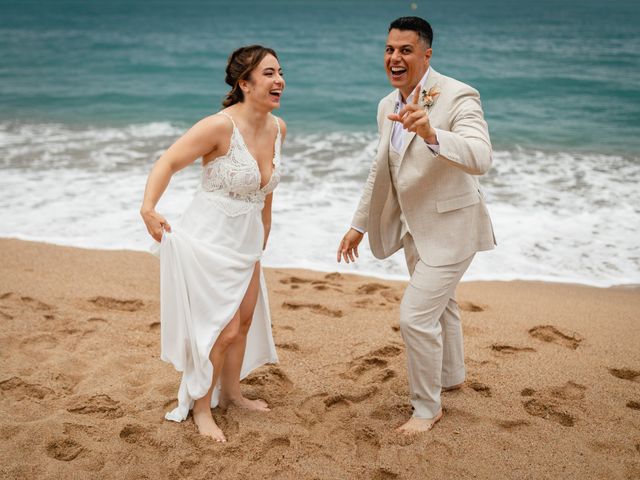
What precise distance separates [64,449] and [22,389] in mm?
772

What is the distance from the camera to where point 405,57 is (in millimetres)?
3510

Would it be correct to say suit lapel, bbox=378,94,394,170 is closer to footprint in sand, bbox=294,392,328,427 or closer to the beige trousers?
the beige trousers

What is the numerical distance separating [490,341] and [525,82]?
59.0 feet

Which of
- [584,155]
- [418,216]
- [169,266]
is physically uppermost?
[418,216]

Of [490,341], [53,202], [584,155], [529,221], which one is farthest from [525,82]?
[490,341]

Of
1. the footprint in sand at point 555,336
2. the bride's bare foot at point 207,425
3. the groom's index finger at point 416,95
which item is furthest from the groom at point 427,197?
the footprint in sand at point 555,336

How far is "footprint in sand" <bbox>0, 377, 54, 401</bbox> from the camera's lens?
3.98m

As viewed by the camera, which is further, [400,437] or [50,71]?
[50,71]

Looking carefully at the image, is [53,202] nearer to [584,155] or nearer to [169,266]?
[169,266]

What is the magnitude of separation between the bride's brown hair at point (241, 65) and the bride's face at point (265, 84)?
3 cm

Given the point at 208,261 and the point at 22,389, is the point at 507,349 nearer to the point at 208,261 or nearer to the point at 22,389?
the point at 208,261

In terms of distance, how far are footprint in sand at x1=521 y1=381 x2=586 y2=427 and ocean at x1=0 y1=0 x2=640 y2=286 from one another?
96.3 inches

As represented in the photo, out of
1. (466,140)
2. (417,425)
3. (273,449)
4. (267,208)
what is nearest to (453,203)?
(466,140)

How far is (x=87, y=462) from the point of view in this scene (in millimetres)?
3350
